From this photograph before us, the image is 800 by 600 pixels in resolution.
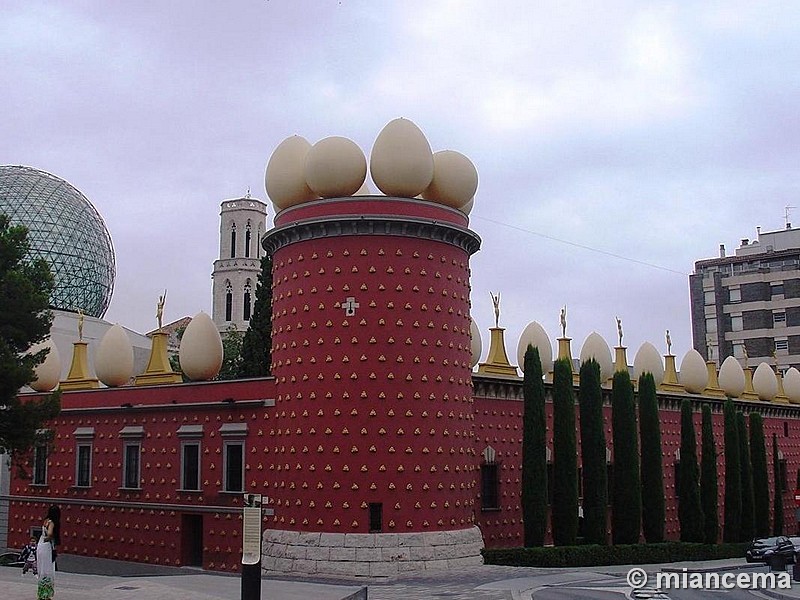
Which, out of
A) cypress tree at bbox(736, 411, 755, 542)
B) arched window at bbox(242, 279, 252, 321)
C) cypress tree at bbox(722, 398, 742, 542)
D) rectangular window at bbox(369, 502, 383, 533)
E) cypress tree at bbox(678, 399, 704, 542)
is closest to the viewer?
rectangular window at bbox(369, 502, 383, 533)

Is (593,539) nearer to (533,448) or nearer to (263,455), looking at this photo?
(533,448)

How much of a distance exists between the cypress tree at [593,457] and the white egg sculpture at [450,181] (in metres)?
8.19

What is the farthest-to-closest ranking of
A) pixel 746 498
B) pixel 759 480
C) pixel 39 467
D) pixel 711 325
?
pixel 711 325 < pixel 759 480 < pixel 746 498 < pixel 39 467

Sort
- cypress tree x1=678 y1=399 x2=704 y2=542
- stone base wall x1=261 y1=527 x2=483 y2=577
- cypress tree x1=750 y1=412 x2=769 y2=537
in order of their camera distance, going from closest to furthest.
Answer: stone base wall x1=261 y1=527 x2=483 y2=577
cypress tree x1=678 y1=399 x2=704 y2=542
cypress tree x1=750 y1=412 x2=769 y2=537

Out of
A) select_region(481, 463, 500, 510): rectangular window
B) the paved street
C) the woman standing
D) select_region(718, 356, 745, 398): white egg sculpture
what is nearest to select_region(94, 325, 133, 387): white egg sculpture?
the paved street

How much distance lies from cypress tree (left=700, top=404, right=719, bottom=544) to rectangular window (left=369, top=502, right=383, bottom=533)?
15.8 meters

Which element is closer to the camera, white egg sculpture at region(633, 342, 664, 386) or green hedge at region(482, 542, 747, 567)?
green hedge at region(482, 542, 747, 567)

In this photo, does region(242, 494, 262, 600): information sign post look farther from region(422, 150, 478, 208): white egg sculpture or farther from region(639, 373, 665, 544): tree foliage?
region(639, 373, 665, 544): tree foliage

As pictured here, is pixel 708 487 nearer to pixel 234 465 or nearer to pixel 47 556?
pixel 234 465

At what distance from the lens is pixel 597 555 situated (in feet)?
101

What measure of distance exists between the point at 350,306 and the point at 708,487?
18.2m

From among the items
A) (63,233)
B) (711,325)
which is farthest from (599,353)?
(711,325)

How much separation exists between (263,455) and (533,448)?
353 inches

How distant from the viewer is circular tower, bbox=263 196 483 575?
90.4 ft
